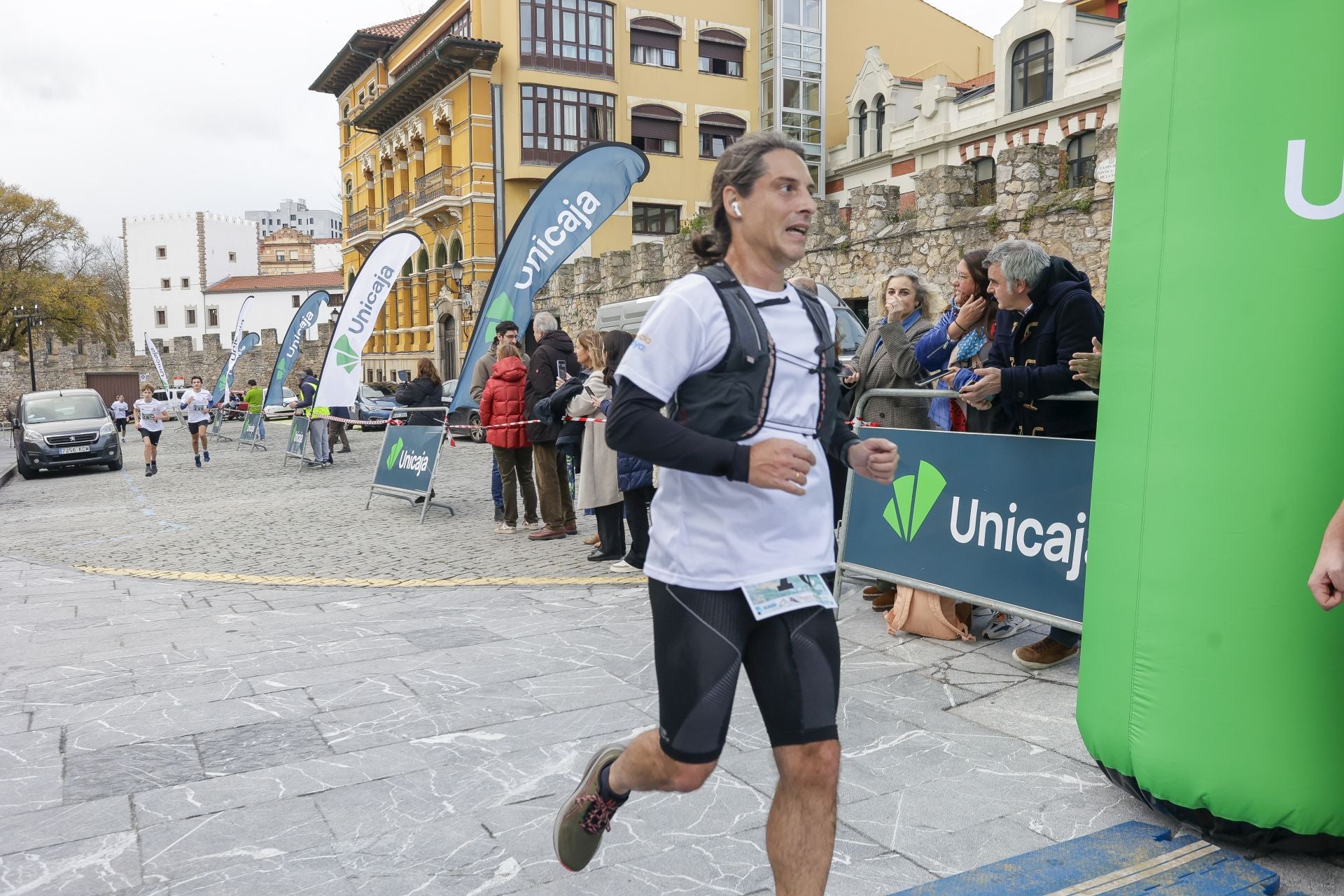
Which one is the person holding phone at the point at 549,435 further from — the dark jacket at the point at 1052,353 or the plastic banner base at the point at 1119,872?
the plastic banner base at the point at 1119,872

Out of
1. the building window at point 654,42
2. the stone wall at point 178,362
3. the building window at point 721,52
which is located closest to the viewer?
the building window at point 654,42

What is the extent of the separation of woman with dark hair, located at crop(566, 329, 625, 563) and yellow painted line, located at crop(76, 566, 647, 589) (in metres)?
0.66

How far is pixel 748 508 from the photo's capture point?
7.64 feet

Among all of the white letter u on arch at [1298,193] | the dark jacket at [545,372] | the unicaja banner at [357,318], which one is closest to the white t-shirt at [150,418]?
the unicaja banner at [357,318]

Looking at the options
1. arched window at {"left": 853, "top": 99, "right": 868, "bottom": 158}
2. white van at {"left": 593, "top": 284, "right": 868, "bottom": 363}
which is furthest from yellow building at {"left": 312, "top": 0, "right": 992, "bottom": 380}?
white van at {"left": 593, "top": 284, "right": 868, "bottom": 363}

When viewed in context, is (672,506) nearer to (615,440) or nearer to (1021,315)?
(615,440)

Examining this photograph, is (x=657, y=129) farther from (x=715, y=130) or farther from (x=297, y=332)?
(x=297, y=332)

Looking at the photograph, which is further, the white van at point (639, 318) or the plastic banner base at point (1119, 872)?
the white van at point (639, 318)

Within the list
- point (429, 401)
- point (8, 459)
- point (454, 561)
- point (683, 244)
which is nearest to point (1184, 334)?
point (454, 561)

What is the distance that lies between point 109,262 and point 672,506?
326 feet

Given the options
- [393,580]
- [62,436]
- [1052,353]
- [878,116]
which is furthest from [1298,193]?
[878,116]

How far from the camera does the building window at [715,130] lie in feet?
131

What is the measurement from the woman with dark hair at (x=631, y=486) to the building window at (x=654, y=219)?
1252 inches

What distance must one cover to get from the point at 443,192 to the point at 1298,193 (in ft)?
126
